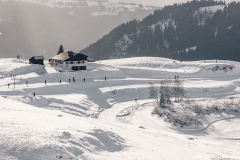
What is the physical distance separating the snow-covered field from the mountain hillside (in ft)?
252

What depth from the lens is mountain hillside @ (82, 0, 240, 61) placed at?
15250 cm

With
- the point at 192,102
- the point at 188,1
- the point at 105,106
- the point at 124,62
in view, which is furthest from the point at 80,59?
the point at 188,1

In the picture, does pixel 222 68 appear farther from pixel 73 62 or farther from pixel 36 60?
pixel 36 60

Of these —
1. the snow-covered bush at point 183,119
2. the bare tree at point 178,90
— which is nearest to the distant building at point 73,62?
the bare tree at point 178,90

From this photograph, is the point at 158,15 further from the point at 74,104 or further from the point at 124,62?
the point at 74,104

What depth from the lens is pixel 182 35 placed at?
167 metres

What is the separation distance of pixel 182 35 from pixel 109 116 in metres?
136

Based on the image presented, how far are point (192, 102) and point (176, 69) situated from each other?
2779 cm

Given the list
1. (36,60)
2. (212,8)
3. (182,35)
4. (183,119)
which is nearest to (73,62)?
(36,60)

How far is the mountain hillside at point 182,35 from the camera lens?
152 m

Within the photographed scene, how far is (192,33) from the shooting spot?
16738 cm

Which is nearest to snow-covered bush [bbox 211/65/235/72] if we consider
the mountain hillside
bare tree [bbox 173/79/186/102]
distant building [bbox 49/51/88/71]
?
bare tree [bbox 173/79/186/102]

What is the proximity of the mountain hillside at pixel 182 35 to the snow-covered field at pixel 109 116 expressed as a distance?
252ft

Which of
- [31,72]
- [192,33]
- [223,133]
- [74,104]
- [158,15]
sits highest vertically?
[158,15]
